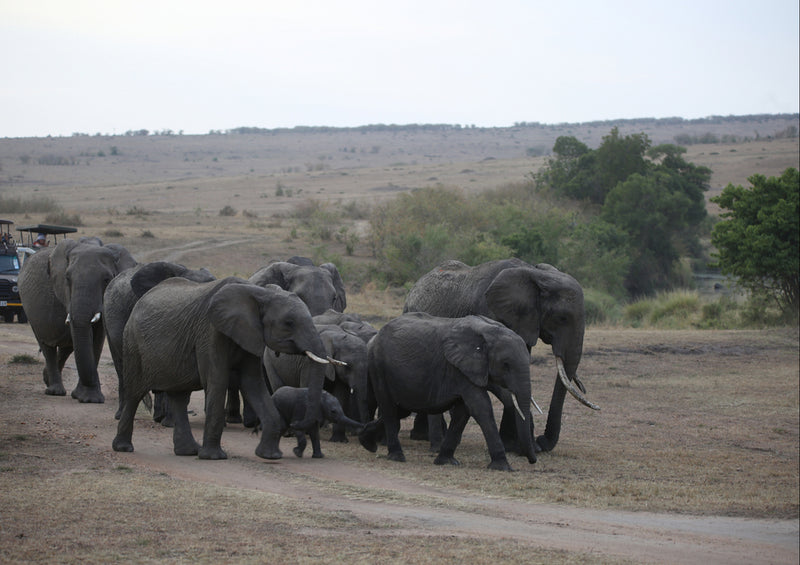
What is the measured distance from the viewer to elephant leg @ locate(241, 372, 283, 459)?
10.1 meters

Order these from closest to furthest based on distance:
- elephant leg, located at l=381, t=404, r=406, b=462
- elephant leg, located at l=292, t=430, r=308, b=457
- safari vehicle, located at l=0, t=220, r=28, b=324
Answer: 1. elephant leg, located at l=292, t=430, r=308, b=457
2. elephant leg, located at l=381, t=404, r=406, b=462
3. safari vehicle, located at l=0, t=220, r=28, b=324

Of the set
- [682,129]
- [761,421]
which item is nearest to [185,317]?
[761,421]

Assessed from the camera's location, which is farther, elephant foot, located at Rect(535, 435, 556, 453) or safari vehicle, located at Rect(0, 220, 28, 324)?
safari vehicle, located at Rect(0, 220, 28, 324)

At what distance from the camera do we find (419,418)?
13.1 metres

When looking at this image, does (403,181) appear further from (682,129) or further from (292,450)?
(682,129)

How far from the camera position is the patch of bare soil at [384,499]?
728 centimetres

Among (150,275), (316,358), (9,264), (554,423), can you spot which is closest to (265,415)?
(316,358)

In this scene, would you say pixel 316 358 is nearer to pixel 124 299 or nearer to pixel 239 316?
pixel 239 316

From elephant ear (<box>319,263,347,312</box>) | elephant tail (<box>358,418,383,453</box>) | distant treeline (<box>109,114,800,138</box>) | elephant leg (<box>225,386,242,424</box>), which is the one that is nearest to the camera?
elephant tail (<box>358,418,383,453</box>)

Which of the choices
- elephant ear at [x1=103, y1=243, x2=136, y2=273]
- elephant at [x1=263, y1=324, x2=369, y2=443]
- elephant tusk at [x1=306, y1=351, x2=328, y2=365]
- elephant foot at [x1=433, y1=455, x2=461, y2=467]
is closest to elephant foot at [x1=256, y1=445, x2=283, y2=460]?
elephant tusk at [x1=306, y1=351, x2=328, y2=365]

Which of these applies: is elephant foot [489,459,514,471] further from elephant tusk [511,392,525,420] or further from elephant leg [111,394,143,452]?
elephant leg [111,394,143,452]

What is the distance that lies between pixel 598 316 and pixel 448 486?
1954 cm

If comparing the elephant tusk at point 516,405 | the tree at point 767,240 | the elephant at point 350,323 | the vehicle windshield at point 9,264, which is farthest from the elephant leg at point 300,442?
the tree at point 767,240

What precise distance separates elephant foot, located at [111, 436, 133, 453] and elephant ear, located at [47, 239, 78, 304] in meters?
4.52
